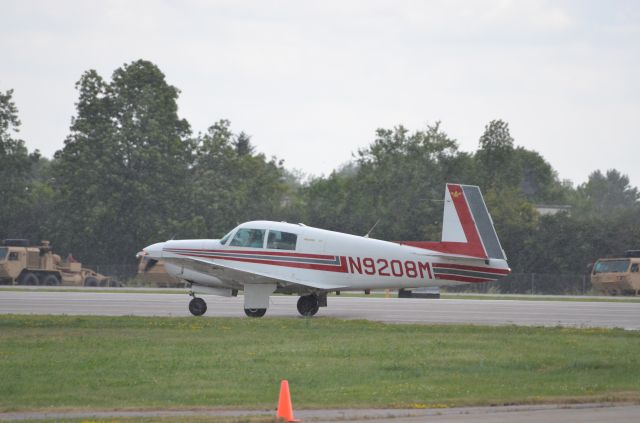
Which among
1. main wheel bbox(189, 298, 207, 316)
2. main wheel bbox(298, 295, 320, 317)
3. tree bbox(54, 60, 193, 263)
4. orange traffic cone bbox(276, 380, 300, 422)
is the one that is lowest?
orange traffic cone bbox(276, 380, 300, 422)

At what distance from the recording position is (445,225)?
28.5m

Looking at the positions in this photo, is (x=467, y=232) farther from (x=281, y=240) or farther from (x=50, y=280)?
(x=50, y=280)

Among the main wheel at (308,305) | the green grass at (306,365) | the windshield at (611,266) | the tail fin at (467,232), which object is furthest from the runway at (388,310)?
the windshield at (611,266)

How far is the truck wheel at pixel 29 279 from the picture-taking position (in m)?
61.6

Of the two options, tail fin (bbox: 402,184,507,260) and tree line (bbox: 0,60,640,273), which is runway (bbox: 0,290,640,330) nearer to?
tail fin (bbox: 402,184,507,260)

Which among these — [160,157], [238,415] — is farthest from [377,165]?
[238,415]

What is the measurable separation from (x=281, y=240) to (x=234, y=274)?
1611mm

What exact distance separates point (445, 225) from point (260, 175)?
57.0 metres

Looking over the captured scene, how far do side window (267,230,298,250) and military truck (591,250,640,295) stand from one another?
107ft

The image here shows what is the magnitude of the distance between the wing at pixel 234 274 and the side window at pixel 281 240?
0.83 metres

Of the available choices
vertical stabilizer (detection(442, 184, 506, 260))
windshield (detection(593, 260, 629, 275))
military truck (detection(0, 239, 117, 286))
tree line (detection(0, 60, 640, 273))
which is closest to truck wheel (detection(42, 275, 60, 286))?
military truck (detection(0, 239, 117, 286))

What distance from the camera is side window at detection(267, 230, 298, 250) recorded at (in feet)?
94.6

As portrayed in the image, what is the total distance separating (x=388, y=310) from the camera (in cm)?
3316

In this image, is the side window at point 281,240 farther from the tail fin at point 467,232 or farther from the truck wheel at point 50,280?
the truck wheel at point 50,280
